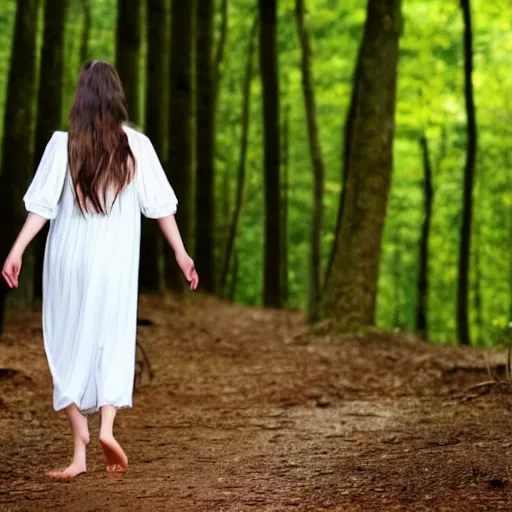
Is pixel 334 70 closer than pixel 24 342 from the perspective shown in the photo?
No

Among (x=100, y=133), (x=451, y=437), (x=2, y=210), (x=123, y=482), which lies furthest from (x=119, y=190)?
(x=2, y=210)

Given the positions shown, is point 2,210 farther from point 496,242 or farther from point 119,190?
point 496,242

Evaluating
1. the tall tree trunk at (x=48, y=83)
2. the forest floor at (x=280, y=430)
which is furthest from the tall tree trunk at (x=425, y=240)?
the forest floor at (x=280, y=430)

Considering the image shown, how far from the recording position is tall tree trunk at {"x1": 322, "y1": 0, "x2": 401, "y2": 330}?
1306cm

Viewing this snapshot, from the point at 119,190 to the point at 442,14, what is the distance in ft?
56.3

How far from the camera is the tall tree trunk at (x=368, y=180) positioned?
13.1 meters

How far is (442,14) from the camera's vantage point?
70.2 feet

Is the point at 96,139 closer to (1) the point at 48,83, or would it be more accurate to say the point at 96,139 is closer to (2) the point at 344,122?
(1) the point at 48,83

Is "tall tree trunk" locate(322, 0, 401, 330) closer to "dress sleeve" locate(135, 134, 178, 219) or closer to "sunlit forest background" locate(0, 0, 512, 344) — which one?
"sunlit forest background" locate(0, 0, 512, 344)

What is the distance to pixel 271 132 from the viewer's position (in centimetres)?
2148

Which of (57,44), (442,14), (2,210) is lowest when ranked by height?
(2,210)

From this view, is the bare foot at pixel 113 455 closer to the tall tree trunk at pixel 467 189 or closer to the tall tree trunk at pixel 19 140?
the tall tree trunk at pixel 19 140

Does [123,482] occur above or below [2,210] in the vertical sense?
below

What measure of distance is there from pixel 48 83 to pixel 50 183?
35.0ft
